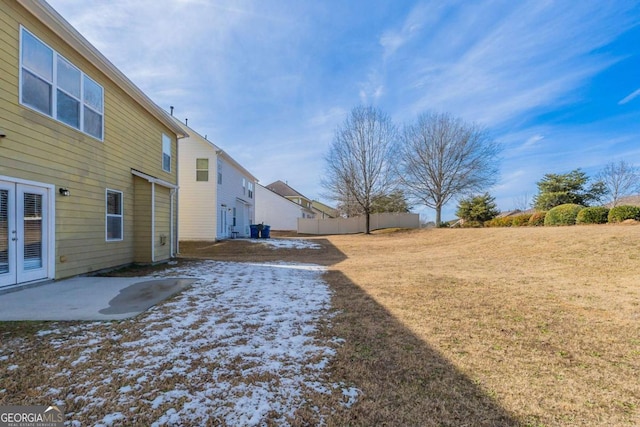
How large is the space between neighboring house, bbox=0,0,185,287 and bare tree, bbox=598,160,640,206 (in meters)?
36.5

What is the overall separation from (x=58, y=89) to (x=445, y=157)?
25.2 meters

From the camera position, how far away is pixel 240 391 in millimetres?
2408

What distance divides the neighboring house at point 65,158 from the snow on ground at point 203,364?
3.28 m

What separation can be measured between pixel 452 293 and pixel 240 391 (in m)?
4.68

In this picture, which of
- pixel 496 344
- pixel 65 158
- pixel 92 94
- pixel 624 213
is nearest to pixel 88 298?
pixel 65 158

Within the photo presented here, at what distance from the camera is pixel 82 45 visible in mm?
6406

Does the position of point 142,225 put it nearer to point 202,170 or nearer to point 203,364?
point 203,364

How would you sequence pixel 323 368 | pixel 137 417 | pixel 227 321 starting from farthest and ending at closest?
1. pixel 227 321
2. pixel 323 368
3. pixel 137 417

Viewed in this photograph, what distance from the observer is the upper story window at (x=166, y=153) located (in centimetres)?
1102

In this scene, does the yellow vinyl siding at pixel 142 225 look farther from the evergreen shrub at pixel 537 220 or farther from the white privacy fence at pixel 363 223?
the white privacy fence at pixel 363 223

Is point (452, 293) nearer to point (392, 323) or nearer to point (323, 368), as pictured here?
point (392, 323)

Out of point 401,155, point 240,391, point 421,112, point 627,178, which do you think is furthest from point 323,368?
point 627,178

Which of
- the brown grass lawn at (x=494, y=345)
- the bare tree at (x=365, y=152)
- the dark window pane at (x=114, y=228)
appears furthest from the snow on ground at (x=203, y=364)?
the bare tree at (x=365, y=152)

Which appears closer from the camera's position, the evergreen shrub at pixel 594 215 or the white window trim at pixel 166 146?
the white window trim at pixel 166 146
